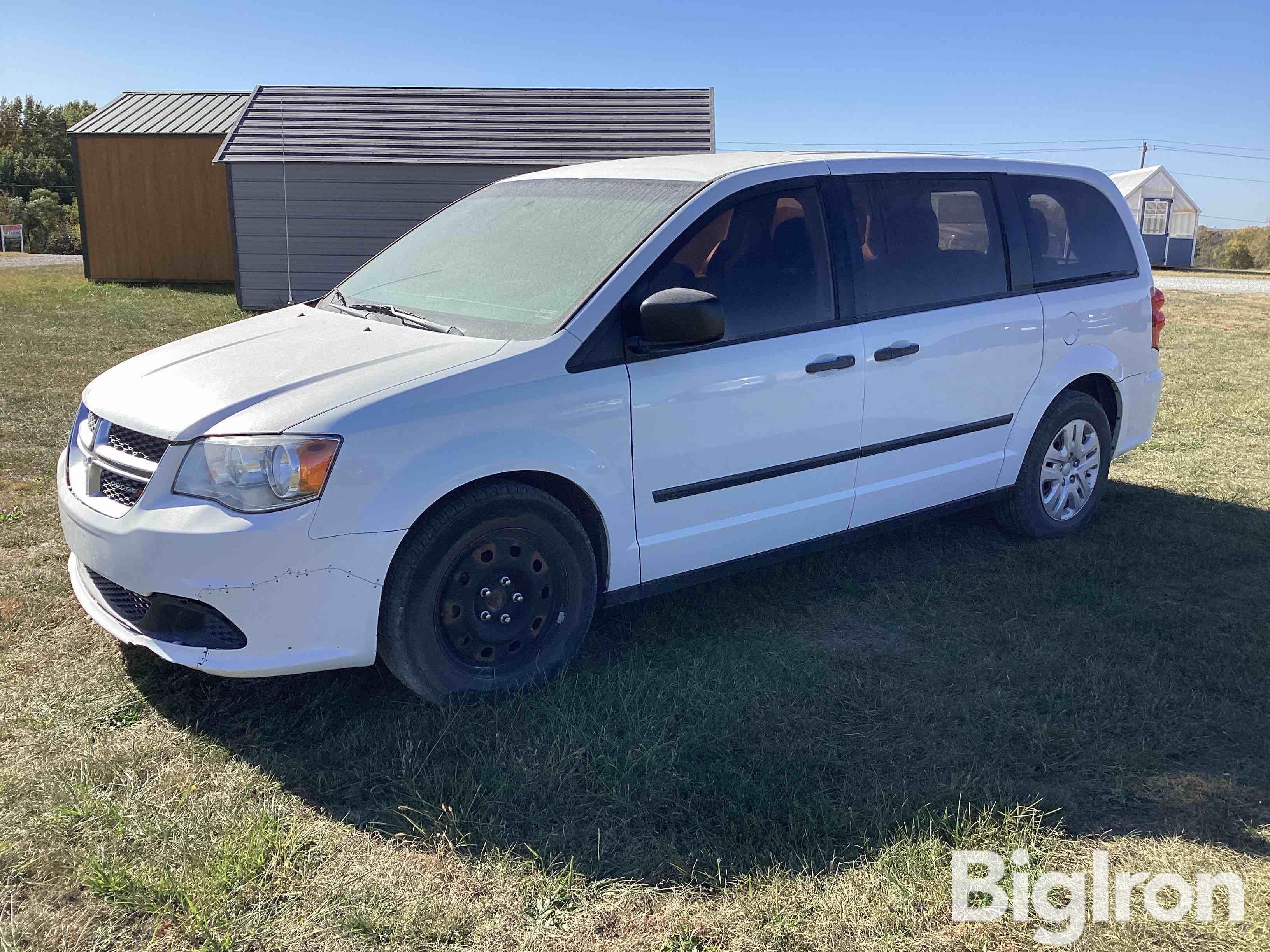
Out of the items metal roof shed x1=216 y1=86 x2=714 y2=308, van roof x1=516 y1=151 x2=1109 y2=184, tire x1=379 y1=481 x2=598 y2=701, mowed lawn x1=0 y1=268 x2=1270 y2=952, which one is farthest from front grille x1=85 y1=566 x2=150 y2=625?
metal roof shed x1=216 y1=86 x2=714 y2=308

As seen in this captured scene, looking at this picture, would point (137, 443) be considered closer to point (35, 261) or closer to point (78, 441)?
point (78, 441)

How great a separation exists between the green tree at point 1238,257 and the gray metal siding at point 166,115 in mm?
53300

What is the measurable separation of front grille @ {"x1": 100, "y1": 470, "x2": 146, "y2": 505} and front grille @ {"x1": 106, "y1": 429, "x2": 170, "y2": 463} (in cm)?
8

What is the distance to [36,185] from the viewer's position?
48.4 meters

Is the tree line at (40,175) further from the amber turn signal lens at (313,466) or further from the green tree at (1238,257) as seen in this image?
the green tree at (1238,257)

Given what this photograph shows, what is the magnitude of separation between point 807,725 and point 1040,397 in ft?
8.16

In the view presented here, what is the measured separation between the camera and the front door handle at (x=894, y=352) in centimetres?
445

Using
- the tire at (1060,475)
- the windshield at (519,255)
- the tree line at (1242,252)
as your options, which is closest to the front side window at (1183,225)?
the tree line at (1242,252)

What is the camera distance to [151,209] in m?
22.1

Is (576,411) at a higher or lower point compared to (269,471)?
higher

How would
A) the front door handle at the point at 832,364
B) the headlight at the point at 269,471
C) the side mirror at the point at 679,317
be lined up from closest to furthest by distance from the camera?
the headlight at the point at 269,471, the side mirror at the point at 679,317, the front door handle at the point at 832,364

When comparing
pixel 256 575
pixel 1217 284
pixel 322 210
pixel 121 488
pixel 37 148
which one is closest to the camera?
pixel 256 575

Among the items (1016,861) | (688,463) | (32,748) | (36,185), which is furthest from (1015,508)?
(36,185)

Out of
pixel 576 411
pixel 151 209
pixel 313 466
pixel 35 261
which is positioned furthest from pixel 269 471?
pixel 35 261
